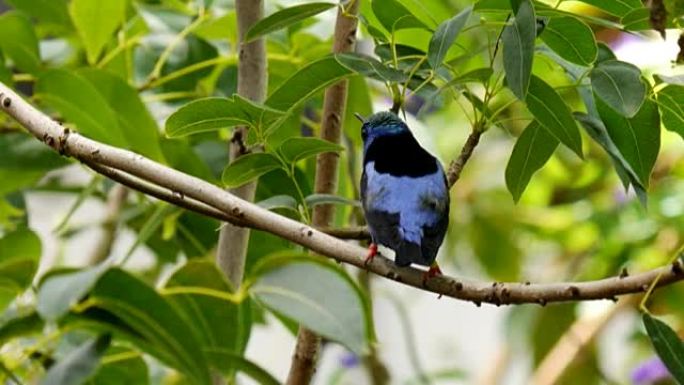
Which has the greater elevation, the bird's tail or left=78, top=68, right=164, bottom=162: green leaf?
left=78, top=68, right=164, bottom=162: green leaf

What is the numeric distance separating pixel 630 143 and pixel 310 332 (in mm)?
264

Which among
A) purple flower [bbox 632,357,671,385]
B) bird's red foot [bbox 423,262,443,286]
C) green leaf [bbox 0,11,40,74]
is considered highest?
green leaf [bbox 0,11,40,74]

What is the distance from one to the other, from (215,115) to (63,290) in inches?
8.8

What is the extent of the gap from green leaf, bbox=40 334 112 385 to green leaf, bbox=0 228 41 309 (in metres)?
0.07

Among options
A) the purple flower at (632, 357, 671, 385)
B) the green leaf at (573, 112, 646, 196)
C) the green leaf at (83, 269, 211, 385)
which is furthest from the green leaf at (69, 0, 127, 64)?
the purple flower at (632, 357, 671, 385)

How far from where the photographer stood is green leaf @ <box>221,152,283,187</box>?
648 mm

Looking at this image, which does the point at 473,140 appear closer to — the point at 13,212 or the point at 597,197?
the point at 13,212

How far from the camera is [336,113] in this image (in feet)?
2.54

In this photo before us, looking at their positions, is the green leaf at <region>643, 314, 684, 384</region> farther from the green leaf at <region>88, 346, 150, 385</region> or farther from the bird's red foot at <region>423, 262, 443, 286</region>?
the green leaf at <region>88, 346, 150, 385</region>

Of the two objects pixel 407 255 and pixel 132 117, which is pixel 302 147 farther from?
pixel 132 117

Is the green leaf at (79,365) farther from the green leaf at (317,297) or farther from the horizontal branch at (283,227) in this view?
the horizontal branch at (283,227)

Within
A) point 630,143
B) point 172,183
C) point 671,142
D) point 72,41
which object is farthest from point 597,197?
point 172,183

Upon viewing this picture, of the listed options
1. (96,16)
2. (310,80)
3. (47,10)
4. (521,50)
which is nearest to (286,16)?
(310,80)

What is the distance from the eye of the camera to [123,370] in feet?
3.13
